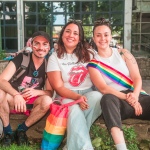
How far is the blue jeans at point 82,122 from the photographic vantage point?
330 centimetres

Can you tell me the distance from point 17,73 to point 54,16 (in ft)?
28.6

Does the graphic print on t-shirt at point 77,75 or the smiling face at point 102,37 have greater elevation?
the smiling face at point 102,37

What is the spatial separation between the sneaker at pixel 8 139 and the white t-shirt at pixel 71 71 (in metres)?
0.85

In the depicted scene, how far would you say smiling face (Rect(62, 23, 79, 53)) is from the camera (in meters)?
3.86

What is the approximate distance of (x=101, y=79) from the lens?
370 centimetres

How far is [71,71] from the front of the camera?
3832 mm

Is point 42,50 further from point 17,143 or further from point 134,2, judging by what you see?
point 134,2

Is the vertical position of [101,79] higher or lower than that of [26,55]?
lower

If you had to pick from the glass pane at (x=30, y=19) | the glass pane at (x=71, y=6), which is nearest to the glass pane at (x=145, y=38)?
the glass pane at (x=71, y=6)

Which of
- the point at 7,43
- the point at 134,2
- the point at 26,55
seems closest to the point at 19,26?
the point at 7,43

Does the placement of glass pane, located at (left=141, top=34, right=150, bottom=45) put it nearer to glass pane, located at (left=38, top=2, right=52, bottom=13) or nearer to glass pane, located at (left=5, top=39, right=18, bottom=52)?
glass pane, located at (left=38, top=2, right=52, bottom=13)

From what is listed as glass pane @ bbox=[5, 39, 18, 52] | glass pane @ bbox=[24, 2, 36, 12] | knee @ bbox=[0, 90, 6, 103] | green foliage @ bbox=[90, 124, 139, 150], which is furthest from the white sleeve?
glass pane @ bbox=[5, 39, 18, 52]

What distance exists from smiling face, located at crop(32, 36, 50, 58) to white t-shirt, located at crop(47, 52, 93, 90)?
12cm

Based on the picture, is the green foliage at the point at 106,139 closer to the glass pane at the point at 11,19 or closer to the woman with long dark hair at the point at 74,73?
the woman with long dark hair at the point at 74,73
